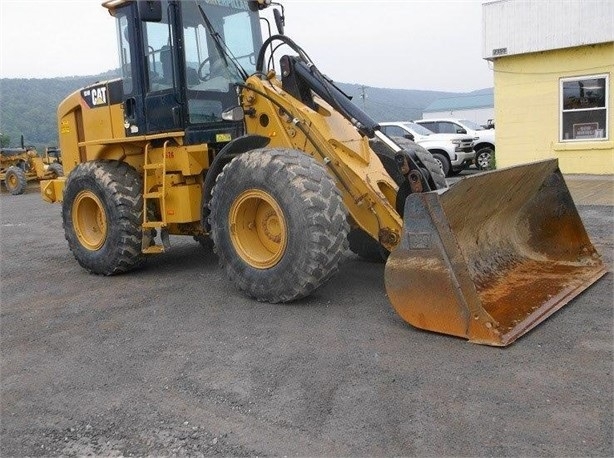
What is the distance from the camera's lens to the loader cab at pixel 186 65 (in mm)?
6316

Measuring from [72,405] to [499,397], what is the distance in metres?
2.45

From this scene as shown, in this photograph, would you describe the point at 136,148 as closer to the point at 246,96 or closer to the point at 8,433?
the point at 246,96

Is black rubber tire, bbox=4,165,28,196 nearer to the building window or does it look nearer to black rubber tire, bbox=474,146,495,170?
black rubber tire, bbox=474,146,495,170

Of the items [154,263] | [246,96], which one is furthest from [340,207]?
[154,263]

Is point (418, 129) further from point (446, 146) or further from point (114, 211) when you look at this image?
point (114, 211)

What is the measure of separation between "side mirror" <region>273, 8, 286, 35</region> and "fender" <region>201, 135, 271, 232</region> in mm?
1705

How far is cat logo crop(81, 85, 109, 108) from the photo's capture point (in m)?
7.31

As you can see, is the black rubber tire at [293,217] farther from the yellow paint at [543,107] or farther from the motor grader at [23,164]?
the motor grader at [23,164]

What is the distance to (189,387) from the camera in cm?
376

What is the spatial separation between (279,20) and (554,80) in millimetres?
10298

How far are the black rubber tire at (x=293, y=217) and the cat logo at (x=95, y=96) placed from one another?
8.90 ft

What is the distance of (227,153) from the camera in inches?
228

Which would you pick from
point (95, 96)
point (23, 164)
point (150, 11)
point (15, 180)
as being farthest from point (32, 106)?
point (150, 11)

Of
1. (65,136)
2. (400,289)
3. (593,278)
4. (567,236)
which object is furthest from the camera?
(65,136)
